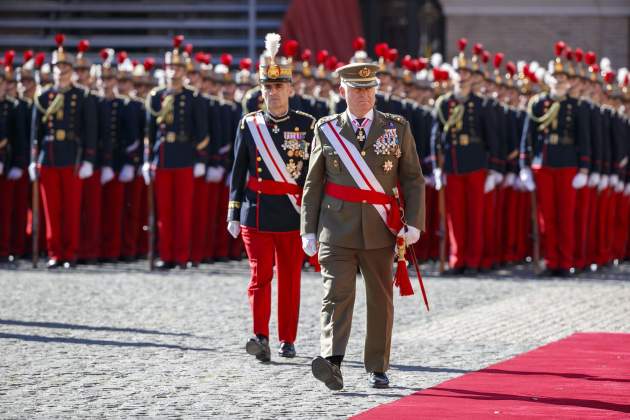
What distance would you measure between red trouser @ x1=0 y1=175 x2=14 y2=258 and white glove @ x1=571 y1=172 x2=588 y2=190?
6254 millimetres

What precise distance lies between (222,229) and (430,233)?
2345 mm

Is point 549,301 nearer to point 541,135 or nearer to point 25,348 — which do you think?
point 541,135

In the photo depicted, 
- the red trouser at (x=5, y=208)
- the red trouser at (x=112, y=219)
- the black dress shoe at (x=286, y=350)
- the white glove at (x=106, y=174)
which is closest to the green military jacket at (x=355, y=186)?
the black dress shoe at (x=286, y=350)

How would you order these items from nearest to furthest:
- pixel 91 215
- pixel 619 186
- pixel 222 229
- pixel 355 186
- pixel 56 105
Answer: pixel 355 186, pixel 56 105, pixel 91 215, pixel 619 186, pixel 222 229

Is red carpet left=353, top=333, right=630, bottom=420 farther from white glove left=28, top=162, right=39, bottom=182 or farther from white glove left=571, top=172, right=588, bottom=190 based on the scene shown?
white glove left=28, top=162, right=39, bottom=182

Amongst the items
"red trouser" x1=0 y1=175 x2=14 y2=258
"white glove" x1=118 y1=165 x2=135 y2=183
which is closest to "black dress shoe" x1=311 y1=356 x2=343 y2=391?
"white glove" x1=118 y1=165 x2=135 y2=183

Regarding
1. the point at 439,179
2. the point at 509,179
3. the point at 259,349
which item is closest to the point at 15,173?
the point at 439,179

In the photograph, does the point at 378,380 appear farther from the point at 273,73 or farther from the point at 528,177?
the point at 528,177

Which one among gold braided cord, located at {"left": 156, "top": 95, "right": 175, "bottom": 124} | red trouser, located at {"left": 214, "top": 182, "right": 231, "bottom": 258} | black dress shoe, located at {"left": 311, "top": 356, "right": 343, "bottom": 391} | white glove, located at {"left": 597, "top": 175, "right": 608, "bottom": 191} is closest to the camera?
black dress shoe, located at {"left": 311, "top": 356, "right": 343, "bottom": 391}

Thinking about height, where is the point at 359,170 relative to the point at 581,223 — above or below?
above

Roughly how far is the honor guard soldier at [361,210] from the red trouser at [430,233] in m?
9.20

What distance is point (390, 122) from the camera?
8617 millimetres

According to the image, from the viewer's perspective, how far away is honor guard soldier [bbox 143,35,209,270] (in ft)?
53.5

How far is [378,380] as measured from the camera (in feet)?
28.0
